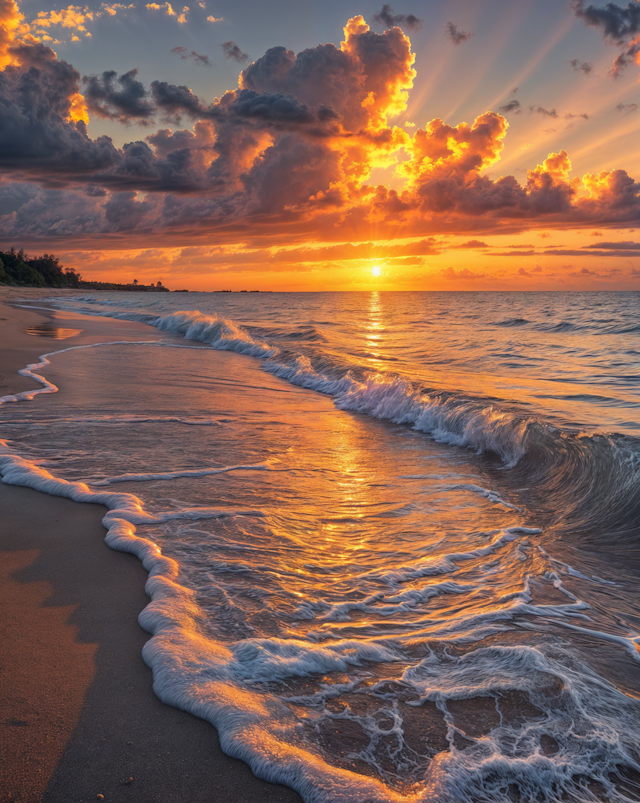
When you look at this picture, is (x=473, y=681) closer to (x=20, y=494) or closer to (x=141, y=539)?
(x=141, y=539)

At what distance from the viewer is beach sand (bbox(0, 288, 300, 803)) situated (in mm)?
2059

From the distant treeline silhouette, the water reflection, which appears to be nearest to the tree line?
the distant treeline silhouette

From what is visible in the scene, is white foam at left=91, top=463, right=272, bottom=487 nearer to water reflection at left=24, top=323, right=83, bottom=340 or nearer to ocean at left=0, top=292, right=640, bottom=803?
ocean at left=0, top=292, right=640, bottom=803

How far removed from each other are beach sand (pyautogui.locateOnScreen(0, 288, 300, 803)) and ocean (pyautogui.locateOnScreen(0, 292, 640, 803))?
5.2 inches

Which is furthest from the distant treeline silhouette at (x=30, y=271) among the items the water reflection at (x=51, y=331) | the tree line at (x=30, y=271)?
the water reflection at (x=51, y=331)

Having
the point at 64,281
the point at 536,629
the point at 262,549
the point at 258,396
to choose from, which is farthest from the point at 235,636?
the point at 64,281

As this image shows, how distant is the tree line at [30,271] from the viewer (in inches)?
4156

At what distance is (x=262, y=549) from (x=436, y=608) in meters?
1.54

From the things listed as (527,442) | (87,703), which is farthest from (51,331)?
(87,703)

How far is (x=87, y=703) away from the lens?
2449mm

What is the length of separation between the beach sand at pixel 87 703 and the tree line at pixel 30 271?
11342 centimetres

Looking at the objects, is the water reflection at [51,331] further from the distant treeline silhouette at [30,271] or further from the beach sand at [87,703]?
the distant treeline silhouette at [30,271]

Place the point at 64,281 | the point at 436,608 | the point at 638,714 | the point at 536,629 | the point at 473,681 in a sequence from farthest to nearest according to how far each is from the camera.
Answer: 1. the point at 64,281
2. the point at 436,608
3. the point at 536,629
4. the point at 473,681
5. the point at 638,714

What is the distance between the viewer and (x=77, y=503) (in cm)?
489
